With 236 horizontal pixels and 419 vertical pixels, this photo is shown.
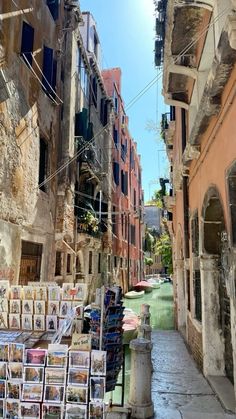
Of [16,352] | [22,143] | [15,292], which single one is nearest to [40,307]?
Result: [15,292]

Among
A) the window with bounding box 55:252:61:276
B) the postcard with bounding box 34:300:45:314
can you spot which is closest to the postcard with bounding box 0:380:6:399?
the postcard with bounding box 34:300:45:314

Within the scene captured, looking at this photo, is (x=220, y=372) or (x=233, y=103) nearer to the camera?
(x=233, y=103)

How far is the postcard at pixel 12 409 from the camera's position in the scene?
3.15m

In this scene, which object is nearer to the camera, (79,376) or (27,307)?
(79,376)

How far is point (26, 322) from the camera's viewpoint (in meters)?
3.89

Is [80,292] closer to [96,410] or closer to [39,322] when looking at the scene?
[39,322]

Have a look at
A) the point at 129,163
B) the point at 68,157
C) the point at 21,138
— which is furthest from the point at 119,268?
the point at 21,138

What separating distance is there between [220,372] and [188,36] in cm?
572

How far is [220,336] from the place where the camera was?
5.88 m

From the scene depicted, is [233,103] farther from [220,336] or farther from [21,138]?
[21,138]

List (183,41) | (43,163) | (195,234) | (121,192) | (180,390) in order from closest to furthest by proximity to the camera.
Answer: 1. (180,390)
2. (183,41)
3. (195,234)
4. (43,163)
5. (121,192)

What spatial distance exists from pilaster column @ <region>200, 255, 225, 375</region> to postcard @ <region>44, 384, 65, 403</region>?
11.3 ft

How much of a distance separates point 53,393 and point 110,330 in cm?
84

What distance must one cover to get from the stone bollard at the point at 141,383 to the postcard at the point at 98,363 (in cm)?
141
